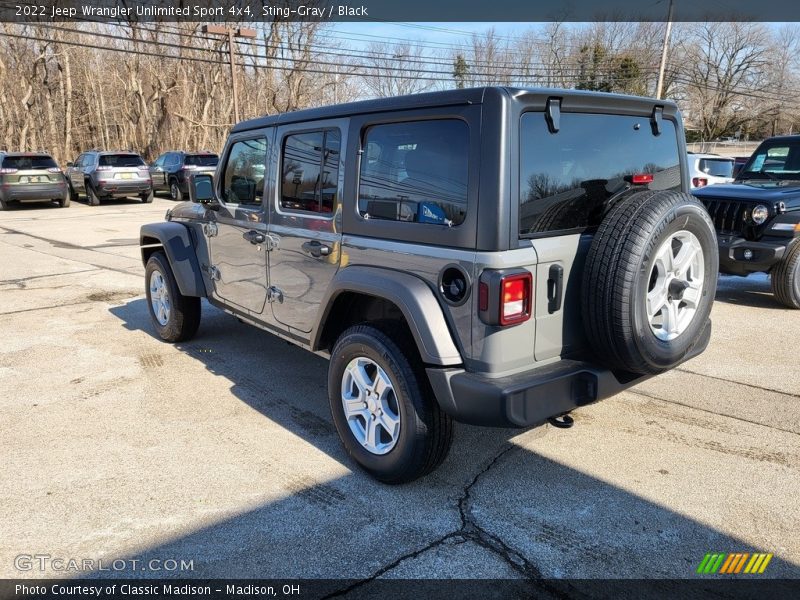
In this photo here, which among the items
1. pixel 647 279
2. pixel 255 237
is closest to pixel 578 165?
pixel 647 279

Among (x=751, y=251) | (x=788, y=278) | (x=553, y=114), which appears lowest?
(x=788, y=278)

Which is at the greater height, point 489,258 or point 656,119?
point 656,119

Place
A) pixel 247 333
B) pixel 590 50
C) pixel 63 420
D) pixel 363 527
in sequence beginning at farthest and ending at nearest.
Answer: pixel 590 50 → pixel 247 333 → pixel 63 420 → pixel 363 527

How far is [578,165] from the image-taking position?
2936 millimetres

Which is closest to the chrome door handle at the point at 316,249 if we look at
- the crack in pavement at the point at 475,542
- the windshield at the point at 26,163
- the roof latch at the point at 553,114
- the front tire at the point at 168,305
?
the roof latch at the point at 553,114

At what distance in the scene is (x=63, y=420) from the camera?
4.04 m

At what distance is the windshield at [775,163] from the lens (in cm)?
751

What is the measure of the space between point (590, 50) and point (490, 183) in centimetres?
4581

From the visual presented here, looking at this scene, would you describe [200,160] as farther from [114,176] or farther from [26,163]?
[26,163]

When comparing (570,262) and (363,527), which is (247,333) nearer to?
(363,527)

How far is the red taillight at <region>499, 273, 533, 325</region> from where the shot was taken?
2568 millimetres

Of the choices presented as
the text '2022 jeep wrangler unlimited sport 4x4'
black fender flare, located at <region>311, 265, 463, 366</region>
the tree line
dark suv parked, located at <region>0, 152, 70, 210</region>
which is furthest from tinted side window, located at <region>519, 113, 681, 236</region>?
the tree line

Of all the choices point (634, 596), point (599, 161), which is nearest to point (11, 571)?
point (634, 596)

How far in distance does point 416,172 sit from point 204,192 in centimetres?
246
